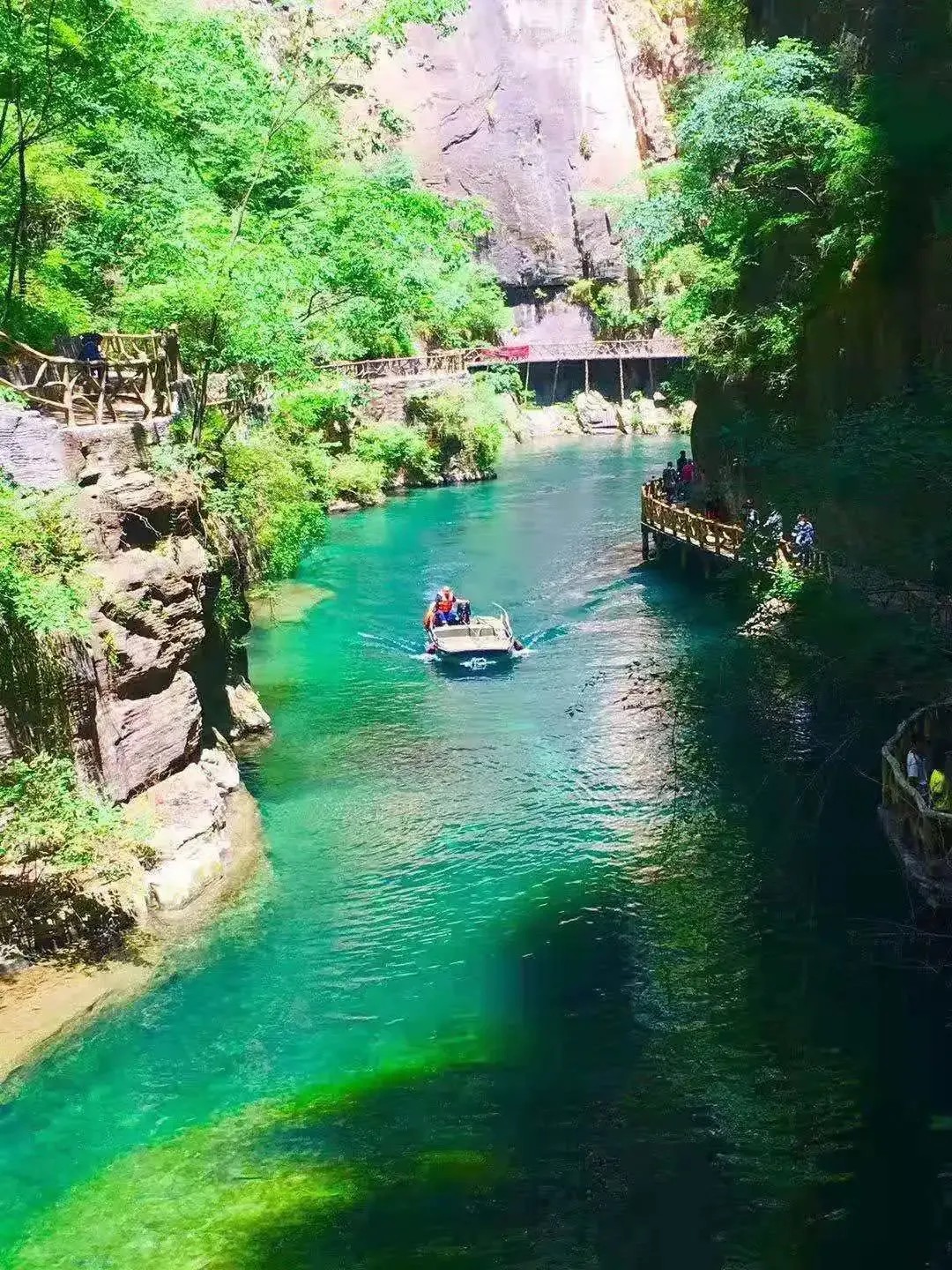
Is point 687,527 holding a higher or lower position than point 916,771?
higher

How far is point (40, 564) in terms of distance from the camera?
1650cm

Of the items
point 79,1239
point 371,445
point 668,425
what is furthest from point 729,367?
point 668,425

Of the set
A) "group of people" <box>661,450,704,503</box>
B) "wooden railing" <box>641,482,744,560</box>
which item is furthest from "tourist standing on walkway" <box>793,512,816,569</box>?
"group of people" <box>661,450,704,503</box>

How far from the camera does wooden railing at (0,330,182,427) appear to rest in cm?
1845

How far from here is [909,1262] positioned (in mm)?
10914

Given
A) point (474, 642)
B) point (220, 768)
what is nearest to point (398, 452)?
point (474, 642)

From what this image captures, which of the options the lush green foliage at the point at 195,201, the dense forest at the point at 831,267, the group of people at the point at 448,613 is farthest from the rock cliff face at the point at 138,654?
the group of people at the point at 448,613

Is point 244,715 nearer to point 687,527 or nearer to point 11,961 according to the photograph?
point 11,961

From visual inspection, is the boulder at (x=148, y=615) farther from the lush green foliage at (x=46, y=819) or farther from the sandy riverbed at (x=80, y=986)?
the sandy riverbed at (x=80, y=986)

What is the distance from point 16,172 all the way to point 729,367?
19.1 metres

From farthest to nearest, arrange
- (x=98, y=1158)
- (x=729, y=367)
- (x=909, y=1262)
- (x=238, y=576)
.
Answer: (x=729, y=367) → (x=238, y=576) → (x=98, y=1158) → (x=909, y=1262)

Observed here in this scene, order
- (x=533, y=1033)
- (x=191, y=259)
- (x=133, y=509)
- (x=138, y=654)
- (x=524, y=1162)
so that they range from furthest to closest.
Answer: (x=191, y=259) → (x=133, y=509) → (x=138, y=654) → (x=533, y=1033) → (x=524, y=1162)

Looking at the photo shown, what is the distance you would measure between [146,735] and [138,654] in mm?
1274

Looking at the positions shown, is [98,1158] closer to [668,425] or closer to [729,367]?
[729,367]
